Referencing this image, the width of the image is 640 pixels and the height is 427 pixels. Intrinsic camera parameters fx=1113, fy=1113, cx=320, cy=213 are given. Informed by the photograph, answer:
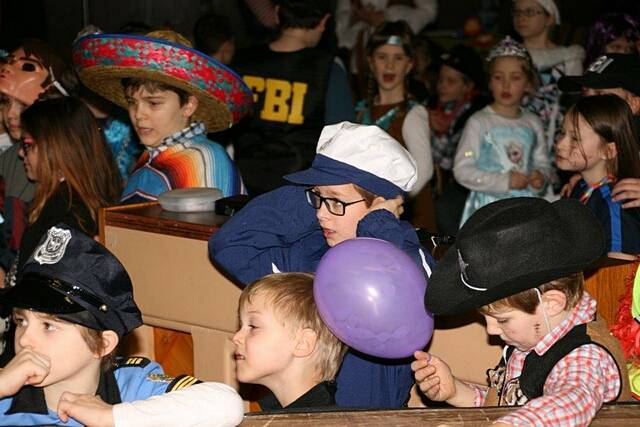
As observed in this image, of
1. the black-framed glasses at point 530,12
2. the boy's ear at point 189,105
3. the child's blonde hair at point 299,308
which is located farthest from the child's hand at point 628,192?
the black-framed glasses at point 530,12

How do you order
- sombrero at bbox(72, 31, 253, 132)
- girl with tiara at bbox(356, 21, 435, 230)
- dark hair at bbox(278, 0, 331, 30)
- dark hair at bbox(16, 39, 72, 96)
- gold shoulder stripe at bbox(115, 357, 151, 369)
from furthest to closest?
girl with tiara at bbox(356, 21, 435, 230)
dark hair at bbox(278, 0, 331, 30)
dark hair at bbox(16, 39, 72, 96)
sombrero at bbox(72, 31, 253, 132)
gold shoulder stripe at bbox(115, 357, 151, 369)

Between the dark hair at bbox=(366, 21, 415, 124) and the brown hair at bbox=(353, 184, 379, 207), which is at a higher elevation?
the brown hair at bbox=(353, 184, 379, 207)

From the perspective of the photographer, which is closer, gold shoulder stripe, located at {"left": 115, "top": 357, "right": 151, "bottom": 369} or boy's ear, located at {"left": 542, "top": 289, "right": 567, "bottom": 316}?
boy's ear, located at {"left": 542, "top": 289, "right": 567, "bottom": 316}

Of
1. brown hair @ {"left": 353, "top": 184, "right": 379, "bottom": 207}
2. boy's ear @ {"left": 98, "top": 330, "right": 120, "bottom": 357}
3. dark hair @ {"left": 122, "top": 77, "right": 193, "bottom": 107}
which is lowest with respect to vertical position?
boy's ear @ {"left": 98, "top": 330, "right": 120, "bottom": 357}

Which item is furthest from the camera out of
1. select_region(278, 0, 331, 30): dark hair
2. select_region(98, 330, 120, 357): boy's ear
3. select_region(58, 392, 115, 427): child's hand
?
select_region(278, 0, 331, 30): dark hair

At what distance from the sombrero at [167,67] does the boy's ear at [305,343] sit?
187 cm

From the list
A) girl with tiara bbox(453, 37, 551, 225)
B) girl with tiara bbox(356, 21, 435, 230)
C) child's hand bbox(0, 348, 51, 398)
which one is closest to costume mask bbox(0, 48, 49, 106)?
girl with tiara bbox(356, 21, 435, 230)

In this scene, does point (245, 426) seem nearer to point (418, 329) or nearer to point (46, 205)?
point (418, 329)

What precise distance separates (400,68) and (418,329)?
11.5 ft

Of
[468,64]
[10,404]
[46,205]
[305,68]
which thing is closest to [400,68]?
[305,68]

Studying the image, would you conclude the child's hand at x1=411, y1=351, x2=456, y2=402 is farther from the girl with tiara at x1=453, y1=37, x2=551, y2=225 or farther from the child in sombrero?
the girl with tiara at x1=453, y1=37, x2=551, y2=225

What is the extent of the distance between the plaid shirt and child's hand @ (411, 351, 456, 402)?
173 millimetres

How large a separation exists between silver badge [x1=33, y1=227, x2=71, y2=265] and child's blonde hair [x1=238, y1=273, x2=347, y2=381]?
52 cm

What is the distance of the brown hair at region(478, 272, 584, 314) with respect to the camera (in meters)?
2.68
